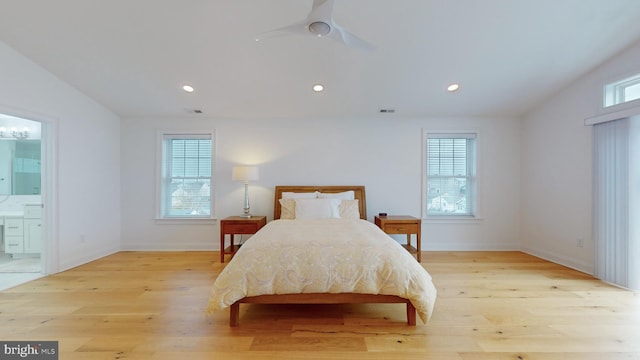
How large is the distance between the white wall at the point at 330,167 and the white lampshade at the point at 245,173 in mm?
393

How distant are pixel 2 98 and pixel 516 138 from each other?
22.8 ft

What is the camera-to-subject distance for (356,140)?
4570 mm

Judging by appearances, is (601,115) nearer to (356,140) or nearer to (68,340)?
(356,140)

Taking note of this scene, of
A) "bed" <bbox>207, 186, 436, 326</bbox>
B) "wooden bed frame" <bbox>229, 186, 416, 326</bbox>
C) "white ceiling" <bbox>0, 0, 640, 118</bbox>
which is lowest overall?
"wooden bed frame" <bbox>229, 186, 416, 326</bbox>

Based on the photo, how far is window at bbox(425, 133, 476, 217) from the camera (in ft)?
15.3

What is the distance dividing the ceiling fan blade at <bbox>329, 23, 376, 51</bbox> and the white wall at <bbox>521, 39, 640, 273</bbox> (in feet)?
10.4

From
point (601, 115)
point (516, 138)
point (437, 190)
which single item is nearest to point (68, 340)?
point (437, 190)

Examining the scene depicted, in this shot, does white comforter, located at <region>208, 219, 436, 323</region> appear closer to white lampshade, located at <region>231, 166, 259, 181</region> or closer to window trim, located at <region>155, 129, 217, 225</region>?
white lampshade, located at <region>231, 166, 259, 181</region>

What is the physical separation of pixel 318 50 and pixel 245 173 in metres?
2.10

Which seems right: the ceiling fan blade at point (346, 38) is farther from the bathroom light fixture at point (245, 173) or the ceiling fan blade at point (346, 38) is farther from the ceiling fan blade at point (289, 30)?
the bathroom light fixture at point (245, 173)

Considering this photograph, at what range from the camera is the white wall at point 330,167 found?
4535 millimetres

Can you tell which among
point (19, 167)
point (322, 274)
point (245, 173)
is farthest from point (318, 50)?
point (19, 167)

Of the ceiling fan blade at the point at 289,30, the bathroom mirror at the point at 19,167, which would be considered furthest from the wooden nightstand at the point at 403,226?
the bathroom mirror at the point at 19,167

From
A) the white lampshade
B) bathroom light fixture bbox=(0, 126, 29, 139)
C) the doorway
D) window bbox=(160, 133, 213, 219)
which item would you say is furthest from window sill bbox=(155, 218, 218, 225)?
bathroom light fixture bbox=(0, 126, 29, 139)
